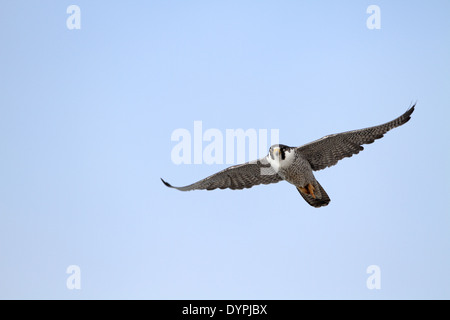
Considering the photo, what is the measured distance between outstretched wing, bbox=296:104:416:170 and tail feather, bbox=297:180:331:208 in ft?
1.86

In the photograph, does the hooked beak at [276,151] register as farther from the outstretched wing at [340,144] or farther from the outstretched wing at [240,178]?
the outstretched wing at [240,178]

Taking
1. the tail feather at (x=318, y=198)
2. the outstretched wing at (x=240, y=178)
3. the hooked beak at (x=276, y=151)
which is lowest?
the tail feather at (x=318, y=198)

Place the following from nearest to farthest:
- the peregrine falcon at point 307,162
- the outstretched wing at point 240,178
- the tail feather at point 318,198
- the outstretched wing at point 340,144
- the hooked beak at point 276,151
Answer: the outstretched wing at point 340,144, the peregrine falcon at point 307,162, the hooked beak at point 276,151, the tail feather at point 318,198, the outstretched wing at point 240,178

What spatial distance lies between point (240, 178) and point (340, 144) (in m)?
2.67

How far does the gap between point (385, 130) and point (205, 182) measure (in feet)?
14.8

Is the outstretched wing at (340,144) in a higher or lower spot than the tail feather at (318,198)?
higher

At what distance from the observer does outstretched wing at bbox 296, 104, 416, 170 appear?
15.6m

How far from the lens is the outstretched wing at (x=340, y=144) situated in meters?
15.6

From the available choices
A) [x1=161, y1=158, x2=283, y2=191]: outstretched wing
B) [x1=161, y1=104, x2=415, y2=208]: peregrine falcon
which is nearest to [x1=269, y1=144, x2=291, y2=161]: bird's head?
[x1=161, y1=104, x2=415, y2=208]: peregrine falcon

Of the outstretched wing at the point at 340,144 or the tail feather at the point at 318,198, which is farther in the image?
the tail feather at the point at 318,198

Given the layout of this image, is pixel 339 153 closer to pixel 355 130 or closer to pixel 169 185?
pixel 355 130

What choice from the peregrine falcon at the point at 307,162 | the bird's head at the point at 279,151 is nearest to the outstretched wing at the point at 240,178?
the peregrine falcon at the point at 307,162
